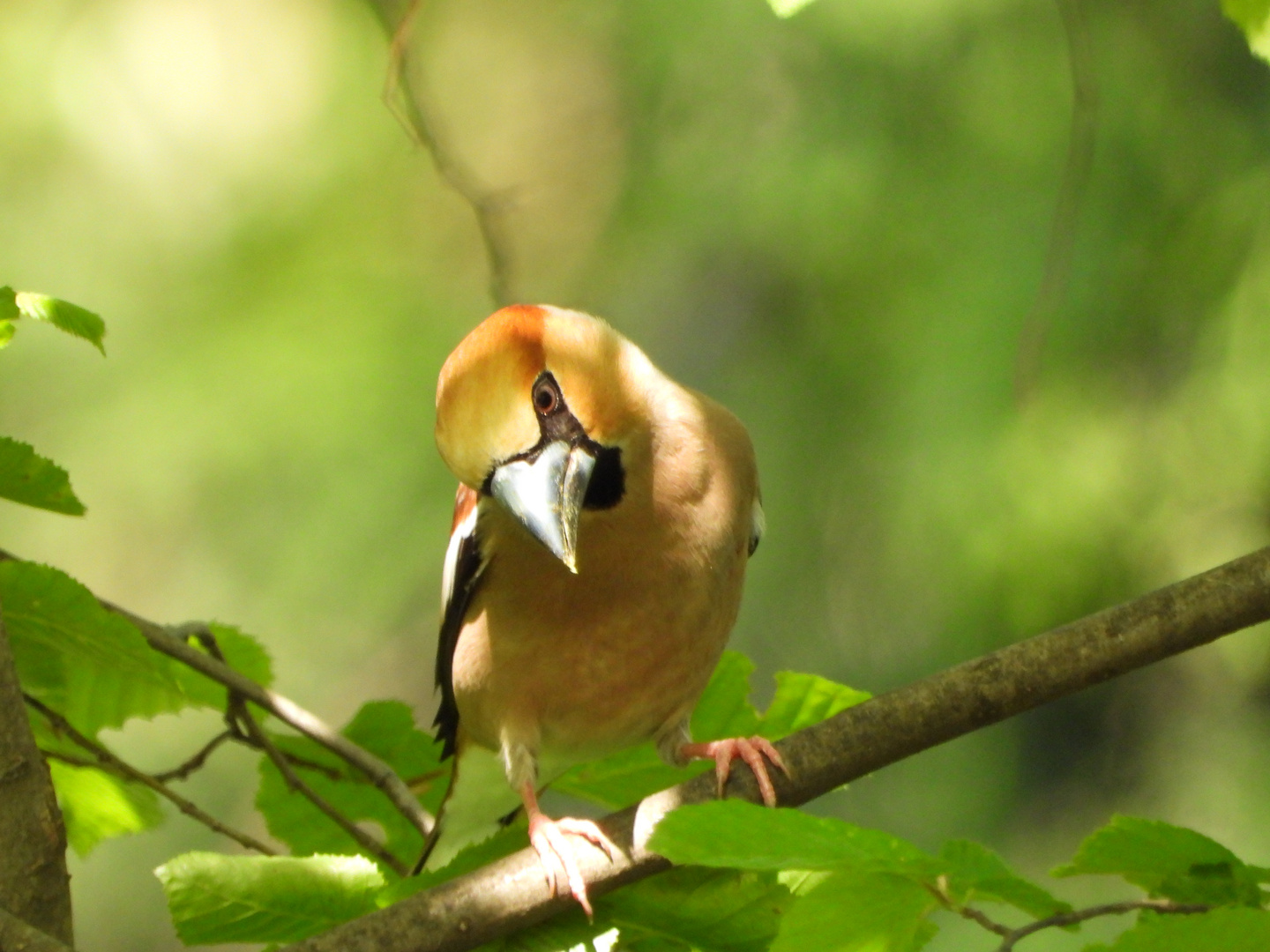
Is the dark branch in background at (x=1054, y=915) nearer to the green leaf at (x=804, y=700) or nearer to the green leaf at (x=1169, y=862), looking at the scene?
the green leaf at (x=1169, y=862)

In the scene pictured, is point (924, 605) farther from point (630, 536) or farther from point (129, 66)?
point (129, 66)

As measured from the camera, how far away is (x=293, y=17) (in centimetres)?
339

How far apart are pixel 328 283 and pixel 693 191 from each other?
1020 millimetres

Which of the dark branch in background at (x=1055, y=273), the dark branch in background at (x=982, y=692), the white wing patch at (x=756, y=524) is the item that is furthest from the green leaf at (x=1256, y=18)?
the dark branch in background at (x=1055, y=273)

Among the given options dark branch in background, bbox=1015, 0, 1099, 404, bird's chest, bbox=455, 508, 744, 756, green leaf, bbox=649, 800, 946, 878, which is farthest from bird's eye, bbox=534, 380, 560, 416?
dark branch in background, bbox=1015, 0, 1099, 404

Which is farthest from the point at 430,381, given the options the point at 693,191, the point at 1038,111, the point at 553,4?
the point at 1038,111

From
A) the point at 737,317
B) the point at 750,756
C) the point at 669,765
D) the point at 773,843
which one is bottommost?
the point at 773,843

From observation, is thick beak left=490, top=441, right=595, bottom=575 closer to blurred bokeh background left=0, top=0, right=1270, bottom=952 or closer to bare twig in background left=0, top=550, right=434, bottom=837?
bare twig in background left=0, top=550, right=434, bottom=837

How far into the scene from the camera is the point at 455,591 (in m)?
1.56

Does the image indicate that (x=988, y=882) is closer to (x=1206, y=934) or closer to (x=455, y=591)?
(x=1206, y=934)

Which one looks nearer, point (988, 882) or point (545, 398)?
point (988, 882)

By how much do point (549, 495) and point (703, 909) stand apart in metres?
0.44

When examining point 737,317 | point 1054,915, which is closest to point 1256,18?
point 1054,915

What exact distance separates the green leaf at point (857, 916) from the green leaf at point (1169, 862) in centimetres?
20
